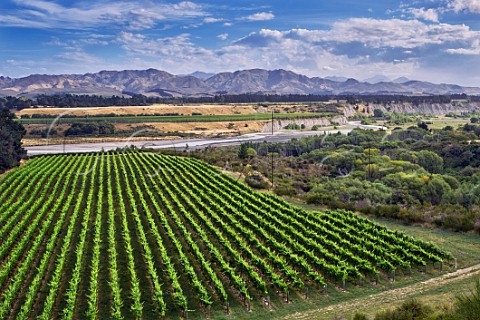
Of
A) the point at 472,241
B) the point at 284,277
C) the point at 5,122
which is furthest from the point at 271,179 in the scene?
the point at 5,122

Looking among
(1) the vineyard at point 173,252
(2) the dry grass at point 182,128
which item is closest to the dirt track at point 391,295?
(1) the vineyard at point 173,252

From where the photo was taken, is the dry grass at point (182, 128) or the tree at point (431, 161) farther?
the dry grass at point (182, 128)

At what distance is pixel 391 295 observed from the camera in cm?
2269

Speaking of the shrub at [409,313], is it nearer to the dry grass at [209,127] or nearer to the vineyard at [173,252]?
the vineyard at [173,252]

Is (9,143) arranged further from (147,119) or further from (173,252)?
(147,119)

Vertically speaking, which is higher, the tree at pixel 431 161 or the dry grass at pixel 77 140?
the dry grass at pixel 77 140

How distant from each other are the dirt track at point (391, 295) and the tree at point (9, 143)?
5069 cm

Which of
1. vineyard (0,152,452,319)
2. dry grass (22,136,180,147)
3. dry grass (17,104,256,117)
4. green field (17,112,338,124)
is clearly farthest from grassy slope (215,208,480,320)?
dry grass (17,104,256,117)

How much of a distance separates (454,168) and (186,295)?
61.3m

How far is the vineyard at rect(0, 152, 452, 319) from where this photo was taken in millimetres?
21891

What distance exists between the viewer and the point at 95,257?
26.3m

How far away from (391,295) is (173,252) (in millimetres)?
13349

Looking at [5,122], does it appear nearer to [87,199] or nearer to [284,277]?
[87,199]

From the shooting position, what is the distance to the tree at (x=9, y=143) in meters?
58.9
